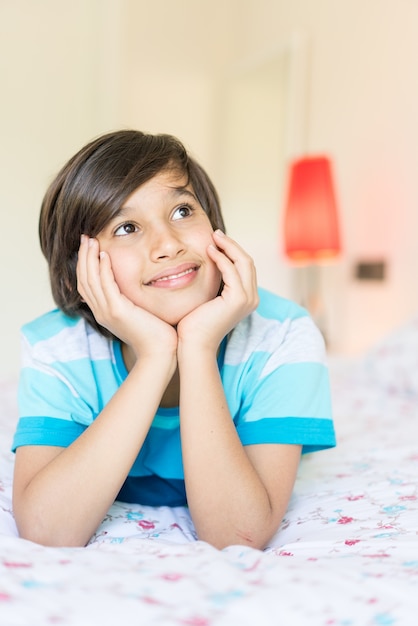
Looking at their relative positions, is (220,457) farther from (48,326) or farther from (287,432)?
(48,326)

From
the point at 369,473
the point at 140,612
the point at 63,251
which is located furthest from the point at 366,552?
the point at 63,251

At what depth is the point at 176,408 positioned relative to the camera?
1046 millimetres

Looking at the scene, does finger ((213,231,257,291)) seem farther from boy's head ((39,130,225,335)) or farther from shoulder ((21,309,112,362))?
shoulder ((21,309,112,362))

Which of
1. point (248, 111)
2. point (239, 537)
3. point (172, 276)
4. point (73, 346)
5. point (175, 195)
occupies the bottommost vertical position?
point (239, 537)

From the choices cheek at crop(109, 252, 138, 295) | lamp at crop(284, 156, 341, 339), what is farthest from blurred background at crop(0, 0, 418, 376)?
cheek at crop(109, 252, 138, 295)

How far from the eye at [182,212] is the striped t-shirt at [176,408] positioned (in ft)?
0.63

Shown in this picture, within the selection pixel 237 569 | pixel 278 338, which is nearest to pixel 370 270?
pixel 278 338

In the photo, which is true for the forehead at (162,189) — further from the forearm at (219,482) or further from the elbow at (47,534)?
the elbow at (47,534)

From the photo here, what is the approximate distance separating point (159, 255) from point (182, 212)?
12 cm

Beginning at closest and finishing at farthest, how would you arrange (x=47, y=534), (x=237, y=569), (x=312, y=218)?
1. (x=237, y=569)
2. (x=47, y=534)
3. (x=312, y=218)

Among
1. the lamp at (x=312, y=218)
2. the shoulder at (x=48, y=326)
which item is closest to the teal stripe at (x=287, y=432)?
the shoulder at (x=48, y=326)

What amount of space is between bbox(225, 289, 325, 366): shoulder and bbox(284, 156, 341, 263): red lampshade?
1.79m

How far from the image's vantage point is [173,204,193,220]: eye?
101cm

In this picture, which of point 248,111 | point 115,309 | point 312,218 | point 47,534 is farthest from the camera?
point 248,111
